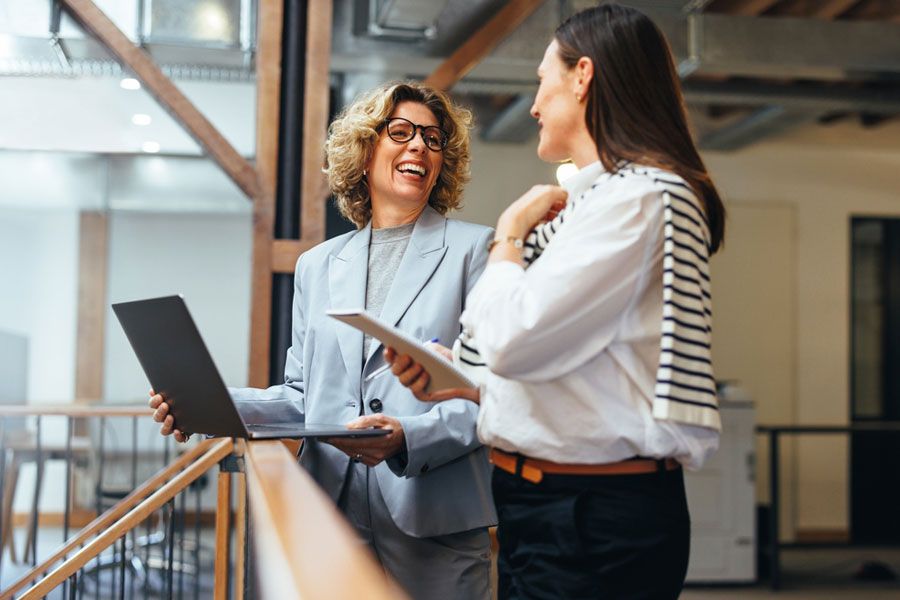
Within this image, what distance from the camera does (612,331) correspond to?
4.39 ft

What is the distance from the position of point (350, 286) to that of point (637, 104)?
85cm

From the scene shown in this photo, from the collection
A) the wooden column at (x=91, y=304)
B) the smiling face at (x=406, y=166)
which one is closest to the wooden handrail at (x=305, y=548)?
the smiling face at (x=406, y=166)

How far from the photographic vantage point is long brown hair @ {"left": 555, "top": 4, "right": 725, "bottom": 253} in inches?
55.7

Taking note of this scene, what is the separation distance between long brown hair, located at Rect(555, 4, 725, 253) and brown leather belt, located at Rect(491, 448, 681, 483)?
0.30 m

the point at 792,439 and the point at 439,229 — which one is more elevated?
the point at 439,229

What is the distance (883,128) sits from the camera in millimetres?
8445

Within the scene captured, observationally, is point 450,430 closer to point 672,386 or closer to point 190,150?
point 672,386

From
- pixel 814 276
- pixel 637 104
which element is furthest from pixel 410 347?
pixel 814 276

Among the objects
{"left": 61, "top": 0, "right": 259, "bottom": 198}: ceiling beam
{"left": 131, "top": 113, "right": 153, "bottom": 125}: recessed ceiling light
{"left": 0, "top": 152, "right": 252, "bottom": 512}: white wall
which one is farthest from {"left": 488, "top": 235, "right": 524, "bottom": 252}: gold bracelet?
{"left": 0, "top": 152, "right": 252, "bottom": 512}: white wall

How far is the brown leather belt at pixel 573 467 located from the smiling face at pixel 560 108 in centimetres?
41

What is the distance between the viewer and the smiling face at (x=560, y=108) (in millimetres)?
1477

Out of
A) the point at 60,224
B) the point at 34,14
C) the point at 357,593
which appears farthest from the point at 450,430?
the point at 60,224

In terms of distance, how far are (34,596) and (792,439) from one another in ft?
20.7

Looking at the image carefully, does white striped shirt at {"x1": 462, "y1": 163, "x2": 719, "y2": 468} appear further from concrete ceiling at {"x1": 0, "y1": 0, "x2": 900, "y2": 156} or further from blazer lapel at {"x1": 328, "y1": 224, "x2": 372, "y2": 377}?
concrete ceiling at {"x1": 0, "y1": 0, "x2": 900, "y2": 156}
